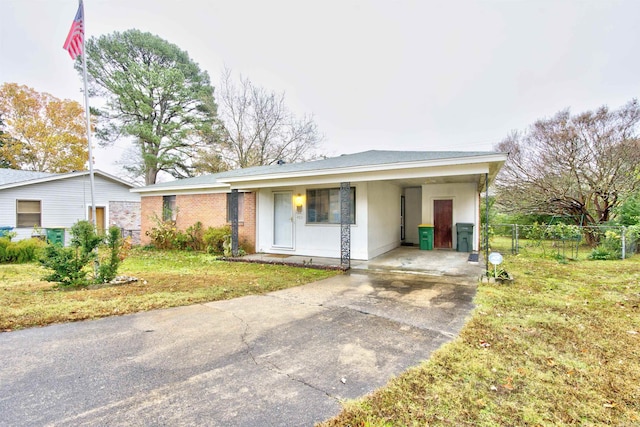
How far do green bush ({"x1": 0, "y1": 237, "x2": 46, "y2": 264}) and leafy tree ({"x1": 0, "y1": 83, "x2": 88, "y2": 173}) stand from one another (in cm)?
1348

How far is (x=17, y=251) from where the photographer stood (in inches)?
362

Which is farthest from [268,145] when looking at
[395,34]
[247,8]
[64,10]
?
[64,10]

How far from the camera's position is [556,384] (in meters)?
2.37

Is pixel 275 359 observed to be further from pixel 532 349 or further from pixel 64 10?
pixel 64 10

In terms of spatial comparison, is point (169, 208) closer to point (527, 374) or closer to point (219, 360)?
point (219, 360)

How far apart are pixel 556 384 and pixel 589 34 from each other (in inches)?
743

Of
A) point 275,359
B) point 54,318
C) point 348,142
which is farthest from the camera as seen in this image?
point 348,142

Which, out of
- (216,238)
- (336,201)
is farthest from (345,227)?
(216,238)

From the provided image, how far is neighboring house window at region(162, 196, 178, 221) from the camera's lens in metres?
12.4

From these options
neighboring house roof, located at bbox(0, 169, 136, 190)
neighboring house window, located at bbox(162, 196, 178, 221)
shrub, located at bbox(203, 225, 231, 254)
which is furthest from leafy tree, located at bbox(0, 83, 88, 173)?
shrub, located at bbox(203, 225, 231, 254)

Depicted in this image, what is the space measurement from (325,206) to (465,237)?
5156mm

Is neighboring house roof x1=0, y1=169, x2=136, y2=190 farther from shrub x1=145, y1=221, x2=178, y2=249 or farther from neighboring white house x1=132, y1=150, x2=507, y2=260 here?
shrub x1=145, y1=221, x2=178, y2=249

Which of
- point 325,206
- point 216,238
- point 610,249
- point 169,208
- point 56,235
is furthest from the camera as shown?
point 169,208

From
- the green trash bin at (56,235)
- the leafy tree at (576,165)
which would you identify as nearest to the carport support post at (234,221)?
the green trash bin at (56,235)
